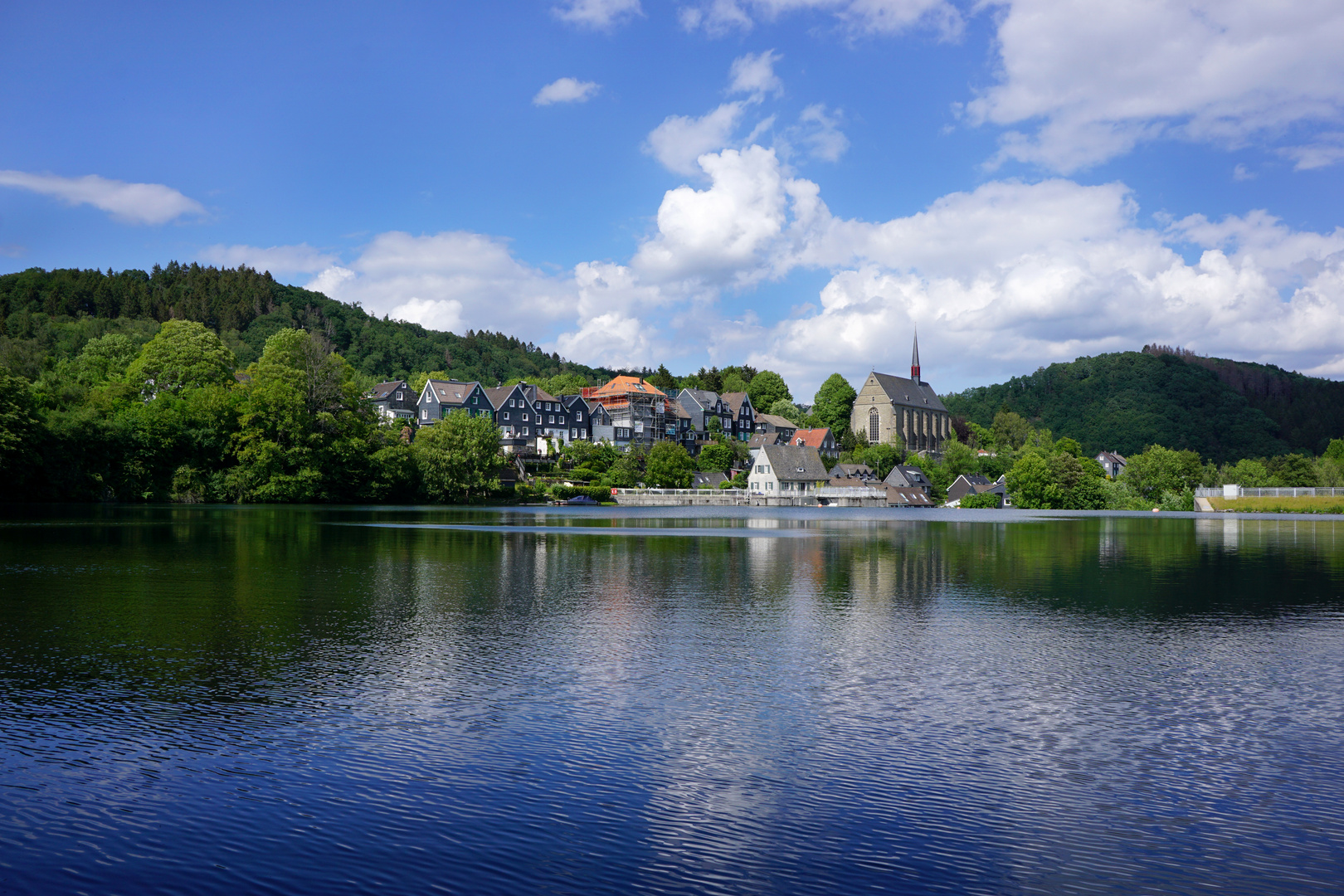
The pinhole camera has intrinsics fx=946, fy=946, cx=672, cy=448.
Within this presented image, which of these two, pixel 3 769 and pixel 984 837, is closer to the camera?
pixel 984 837

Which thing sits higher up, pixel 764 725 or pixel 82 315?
pixel 82 315

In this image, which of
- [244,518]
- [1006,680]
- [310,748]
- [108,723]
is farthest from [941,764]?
[244,518]

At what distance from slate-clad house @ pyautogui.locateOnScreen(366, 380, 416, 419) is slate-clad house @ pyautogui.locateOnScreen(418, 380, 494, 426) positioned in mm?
4093

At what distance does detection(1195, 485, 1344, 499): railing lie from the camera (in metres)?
107

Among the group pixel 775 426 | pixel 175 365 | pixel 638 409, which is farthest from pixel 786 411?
pixel 175 365

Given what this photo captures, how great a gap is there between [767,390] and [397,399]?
75689 mm

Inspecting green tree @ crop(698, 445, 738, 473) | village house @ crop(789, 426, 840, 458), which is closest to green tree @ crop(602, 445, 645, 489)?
green tree @ crop(698, 445, 738, 473)

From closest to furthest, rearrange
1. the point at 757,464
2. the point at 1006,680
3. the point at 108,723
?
the point at 108,723 < the point at 1006,680 < the point at 757,464

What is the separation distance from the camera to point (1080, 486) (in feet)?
395

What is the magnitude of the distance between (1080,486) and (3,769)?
412 feet

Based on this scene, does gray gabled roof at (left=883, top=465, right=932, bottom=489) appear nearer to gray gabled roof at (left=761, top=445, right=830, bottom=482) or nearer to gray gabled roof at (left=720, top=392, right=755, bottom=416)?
gray gabled roof at (left=761, top=445, right=830, bottom=482)

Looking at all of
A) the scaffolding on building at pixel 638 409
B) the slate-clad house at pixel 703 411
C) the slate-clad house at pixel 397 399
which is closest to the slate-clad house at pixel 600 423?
the scaffolding on building at pixel 638 409

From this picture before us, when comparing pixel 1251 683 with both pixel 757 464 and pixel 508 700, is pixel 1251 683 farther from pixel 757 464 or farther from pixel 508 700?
pixel 757 464

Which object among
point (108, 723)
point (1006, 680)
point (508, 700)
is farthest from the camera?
point (1006, 680)
